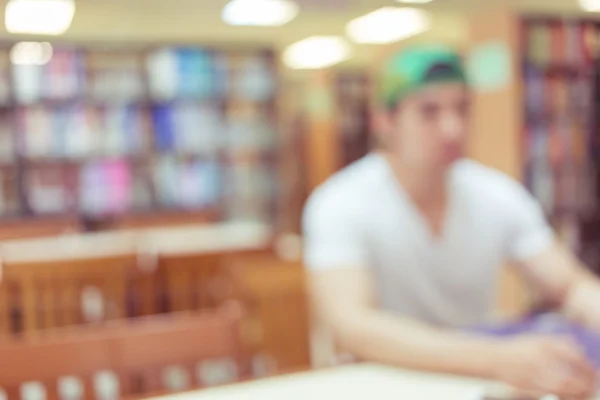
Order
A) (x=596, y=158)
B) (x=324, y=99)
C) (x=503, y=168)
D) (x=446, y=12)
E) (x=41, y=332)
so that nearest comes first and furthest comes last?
1. (x=41, y=332)
2. (x=503, y=168)
3. (x=596, y=158)
4. (x=446, y=12)
5. (x=324, y=99)

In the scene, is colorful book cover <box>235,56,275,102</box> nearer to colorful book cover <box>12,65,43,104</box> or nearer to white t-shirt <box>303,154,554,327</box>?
colorful book cover <box>12,65,43,104</box>

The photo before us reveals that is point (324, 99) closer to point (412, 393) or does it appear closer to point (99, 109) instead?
point (99, 109)

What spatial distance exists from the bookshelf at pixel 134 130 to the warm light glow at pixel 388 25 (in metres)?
1.42

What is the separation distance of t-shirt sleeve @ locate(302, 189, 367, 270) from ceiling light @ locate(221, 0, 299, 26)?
467 centimetres

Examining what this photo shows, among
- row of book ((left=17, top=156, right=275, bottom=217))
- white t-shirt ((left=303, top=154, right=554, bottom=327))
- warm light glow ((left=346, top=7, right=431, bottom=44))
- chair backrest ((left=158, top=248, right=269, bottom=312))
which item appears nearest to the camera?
white t-shirt ((left=303, top=154, right=554, bottom=327))

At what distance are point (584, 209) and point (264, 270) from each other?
13.7 feet

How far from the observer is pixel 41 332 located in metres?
1.97

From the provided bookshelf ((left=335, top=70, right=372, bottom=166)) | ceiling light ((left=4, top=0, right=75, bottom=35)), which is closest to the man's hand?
ceiling light ((left=4, top=0, right=75, bottom=35))

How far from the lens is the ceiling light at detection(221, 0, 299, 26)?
6.15m

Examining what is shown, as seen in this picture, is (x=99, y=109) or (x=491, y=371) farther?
(x=99, y=109)

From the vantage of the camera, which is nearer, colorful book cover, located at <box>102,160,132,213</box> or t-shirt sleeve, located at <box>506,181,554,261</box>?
t-shirt sleeve, located at <box>506,181,554,261</box>

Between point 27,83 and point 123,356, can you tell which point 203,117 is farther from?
point 123,356

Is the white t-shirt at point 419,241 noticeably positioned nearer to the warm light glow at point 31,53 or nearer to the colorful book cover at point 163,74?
the colorful book cover at point 163,74

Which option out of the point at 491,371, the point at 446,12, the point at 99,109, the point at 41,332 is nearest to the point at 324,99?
the point at 446,12
